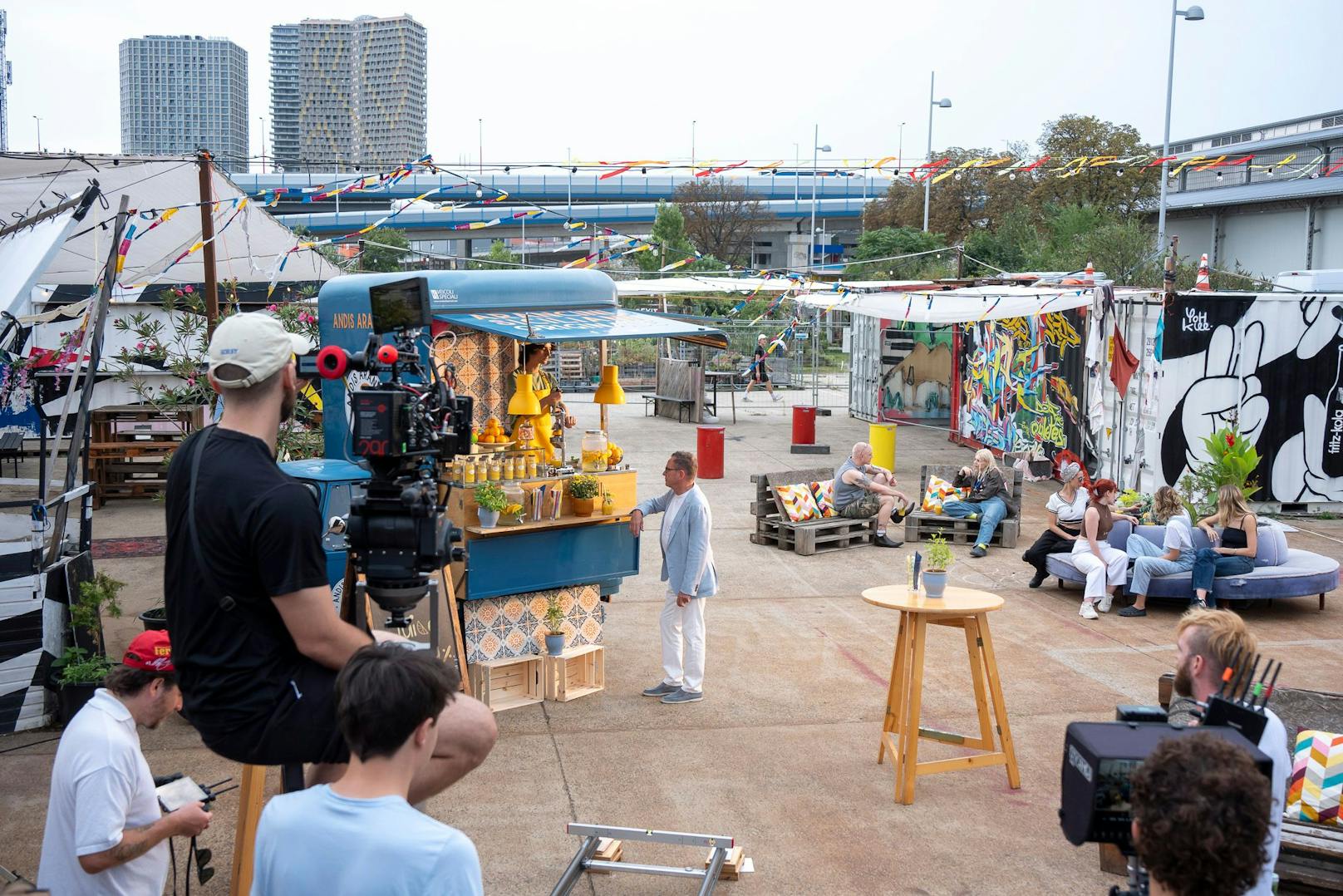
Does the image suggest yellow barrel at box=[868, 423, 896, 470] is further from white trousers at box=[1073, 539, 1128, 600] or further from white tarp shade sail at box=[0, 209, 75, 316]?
white tarp shade sail at box=[0, 209, 75, 316]

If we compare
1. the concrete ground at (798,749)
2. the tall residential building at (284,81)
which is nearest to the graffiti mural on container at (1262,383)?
the concrete ground at (798,749)

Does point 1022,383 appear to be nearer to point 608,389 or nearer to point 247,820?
point 608,389

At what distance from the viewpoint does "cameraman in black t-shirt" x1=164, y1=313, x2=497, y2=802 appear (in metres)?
3.17

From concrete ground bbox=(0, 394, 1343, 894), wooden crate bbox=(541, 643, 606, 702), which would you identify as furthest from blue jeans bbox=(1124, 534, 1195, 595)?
wooden crate bbox=(541, 643, 606, 702)

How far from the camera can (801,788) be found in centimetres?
709

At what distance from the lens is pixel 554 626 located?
28.9ft

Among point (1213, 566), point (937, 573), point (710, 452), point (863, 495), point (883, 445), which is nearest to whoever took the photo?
point (937, 573)

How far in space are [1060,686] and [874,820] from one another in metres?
3.07

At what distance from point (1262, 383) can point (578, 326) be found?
1112 cm

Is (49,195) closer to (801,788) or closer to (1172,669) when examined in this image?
(801,788)

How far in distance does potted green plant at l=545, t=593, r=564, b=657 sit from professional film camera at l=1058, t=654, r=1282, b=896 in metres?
5.46

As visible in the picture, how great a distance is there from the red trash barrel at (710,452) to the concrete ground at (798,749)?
611cm

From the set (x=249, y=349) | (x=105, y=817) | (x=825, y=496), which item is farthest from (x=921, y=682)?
(x=825, y=496)

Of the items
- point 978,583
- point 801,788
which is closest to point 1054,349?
point 978,583
